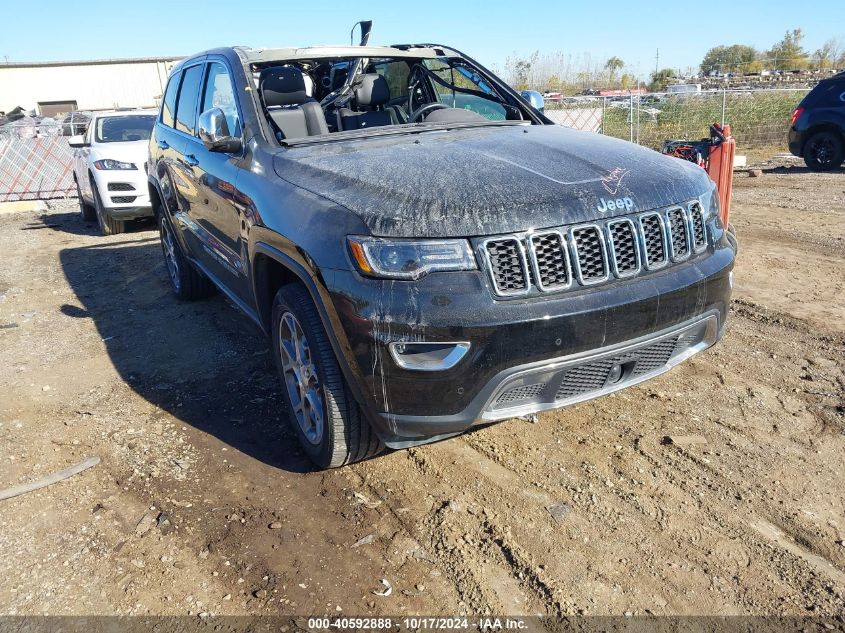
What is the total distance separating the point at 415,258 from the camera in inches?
98.0

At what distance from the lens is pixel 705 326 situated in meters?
2.99

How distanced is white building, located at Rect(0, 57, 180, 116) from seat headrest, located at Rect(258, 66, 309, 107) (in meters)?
55.0

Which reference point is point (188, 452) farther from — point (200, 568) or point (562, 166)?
point (562, 166)

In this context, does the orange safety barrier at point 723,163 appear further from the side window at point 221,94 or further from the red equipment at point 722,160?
the side window at point 221,94

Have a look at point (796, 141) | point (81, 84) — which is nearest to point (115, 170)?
point (796, 141)

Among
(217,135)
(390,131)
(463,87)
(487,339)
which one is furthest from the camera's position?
(463,87)

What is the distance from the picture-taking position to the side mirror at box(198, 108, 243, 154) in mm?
3570

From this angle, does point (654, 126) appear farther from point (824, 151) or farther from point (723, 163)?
point (723, 163)

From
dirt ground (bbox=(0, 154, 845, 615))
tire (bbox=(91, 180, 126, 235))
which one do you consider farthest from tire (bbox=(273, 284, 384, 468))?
tire (bbox=(91, 180, 126, 235))

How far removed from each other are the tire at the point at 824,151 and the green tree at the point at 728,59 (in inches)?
1680

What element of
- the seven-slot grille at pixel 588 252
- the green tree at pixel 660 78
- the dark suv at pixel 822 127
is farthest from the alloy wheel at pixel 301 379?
the green tree at pixel 660 78

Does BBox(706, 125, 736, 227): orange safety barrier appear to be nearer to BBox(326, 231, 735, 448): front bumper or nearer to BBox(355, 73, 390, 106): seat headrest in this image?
BBox(355, 73, 390, 106): seat headrest

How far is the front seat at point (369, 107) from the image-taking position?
4.59 m

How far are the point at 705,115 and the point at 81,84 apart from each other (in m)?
52.0
